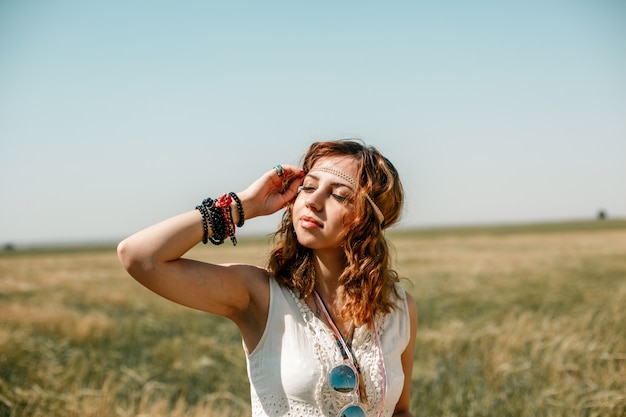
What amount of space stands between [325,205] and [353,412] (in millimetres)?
811

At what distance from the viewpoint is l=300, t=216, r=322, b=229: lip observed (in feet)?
7.38

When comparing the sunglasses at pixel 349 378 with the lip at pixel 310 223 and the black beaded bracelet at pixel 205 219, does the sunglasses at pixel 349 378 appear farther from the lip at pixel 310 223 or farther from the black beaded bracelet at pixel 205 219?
the black beaded bracelet at pixel 205 219

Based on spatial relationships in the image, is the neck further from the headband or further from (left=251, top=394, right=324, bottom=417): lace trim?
(left=251, top=394, right=324, bottom=417): lace trim

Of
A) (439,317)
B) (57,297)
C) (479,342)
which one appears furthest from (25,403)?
(57,297)

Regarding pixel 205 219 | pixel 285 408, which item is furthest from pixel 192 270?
pixel 285 408

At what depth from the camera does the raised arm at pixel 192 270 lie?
1981 mm

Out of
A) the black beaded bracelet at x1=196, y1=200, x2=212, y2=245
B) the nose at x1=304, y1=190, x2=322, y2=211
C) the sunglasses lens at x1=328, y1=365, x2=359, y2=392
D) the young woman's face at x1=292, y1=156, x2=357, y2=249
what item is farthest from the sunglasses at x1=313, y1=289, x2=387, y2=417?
the black beaded bracelet at x1=196, y1=200, x2=212, y2=245

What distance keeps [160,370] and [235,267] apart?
15.3 ft

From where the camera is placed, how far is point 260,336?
2213 mm

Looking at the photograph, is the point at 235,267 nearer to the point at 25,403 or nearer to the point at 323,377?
the point at 323,377

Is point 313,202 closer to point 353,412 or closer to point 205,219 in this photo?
point 205,219

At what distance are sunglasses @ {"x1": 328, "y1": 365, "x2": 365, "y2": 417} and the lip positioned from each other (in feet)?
1.80

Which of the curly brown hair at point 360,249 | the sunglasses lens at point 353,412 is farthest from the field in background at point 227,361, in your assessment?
the sunglasses lens at point 353,412

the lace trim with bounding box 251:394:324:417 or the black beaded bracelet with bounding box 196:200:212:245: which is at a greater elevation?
the black beaded bracelet with bounding box 196:200:212:245
